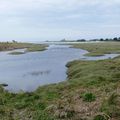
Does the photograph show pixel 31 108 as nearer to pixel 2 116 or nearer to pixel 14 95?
pixel 2 116

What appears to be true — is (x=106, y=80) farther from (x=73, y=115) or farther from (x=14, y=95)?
(x=73, y=115)

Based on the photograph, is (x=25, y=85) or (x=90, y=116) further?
(x=25, y=85)

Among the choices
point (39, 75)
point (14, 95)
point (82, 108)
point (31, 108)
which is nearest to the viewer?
point (82, 108)

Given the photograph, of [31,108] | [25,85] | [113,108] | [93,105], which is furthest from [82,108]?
[25,85]

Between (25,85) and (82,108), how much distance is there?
19523 millimetres

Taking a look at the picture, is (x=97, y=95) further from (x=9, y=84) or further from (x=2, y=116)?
(x=9, y=84)

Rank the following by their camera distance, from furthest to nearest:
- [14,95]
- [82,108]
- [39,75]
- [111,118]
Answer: [39,75], [14,95], [82,108], [111,118]

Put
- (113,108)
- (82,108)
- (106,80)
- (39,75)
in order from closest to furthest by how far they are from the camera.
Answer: (113,108) → (82,108) → (106,80) → (39,75)

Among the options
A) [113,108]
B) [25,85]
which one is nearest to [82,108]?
[113,108]

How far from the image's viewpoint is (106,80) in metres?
26.5

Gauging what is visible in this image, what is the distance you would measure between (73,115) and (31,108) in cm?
365

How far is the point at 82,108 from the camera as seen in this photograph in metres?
16.0

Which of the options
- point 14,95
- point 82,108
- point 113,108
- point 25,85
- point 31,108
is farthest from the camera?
point 25,85

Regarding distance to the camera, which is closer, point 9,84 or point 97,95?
point 97,95
